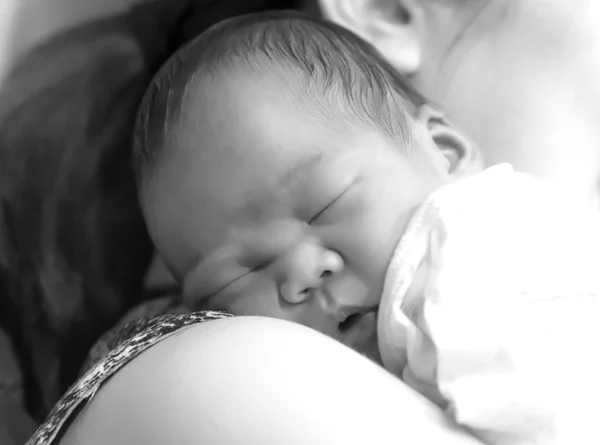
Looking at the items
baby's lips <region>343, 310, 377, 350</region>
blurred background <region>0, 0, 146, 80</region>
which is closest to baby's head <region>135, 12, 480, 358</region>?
baby's lips <region>343, 310, 377, 350</region>

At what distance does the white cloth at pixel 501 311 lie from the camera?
0.49 meters

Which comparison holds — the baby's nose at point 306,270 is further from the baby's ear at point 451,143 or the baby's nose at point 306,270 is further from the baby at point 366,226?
the baby's ear at point 451,143

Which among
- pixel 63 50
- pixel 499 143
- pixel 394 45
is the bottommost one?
pixel 499 143

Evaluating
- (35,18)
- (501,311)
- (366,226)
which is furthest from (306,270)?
(35,18)

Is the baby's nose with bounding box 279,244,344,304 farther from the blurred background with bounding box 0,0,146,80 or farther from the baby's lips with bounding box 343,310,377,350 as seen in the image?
the blurred background with bounding box 0,0,146,80

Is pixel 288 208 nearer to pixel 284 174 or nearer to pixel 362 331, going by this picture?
pixel 284 174

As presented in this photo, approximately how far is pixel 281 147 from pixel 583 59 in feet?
1.28

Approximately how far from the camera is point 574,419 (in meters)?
0.49

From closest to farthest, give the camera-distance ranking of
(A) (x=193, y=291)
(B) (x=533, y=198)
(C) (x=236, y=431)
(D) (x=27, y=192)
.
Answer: (C) (x=236, y=431)
(B) (x=533, y=198)
(A) (x=193, y=291)
(D) (x=27, y=192)

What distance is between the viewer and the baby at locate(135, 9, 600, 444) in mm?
516

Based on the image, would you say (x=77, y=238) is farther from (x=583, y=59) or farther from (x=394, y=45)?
(x=583, y=59)

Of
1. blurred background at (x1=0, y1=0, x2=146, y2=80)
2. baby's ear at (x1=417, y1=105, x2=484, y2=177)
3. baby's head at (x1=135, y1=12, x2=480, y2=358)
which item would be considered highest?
blurred background at (x1=0, y1=0, x2=146, y2=80)

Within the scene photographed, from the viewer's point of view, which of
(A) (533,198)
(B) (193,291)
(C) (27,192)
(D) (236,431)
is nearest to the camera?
(D) (236,431)

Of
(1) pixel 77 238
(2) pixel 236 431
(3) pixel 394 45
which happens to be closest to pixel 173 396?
(2) pixel 236 431
